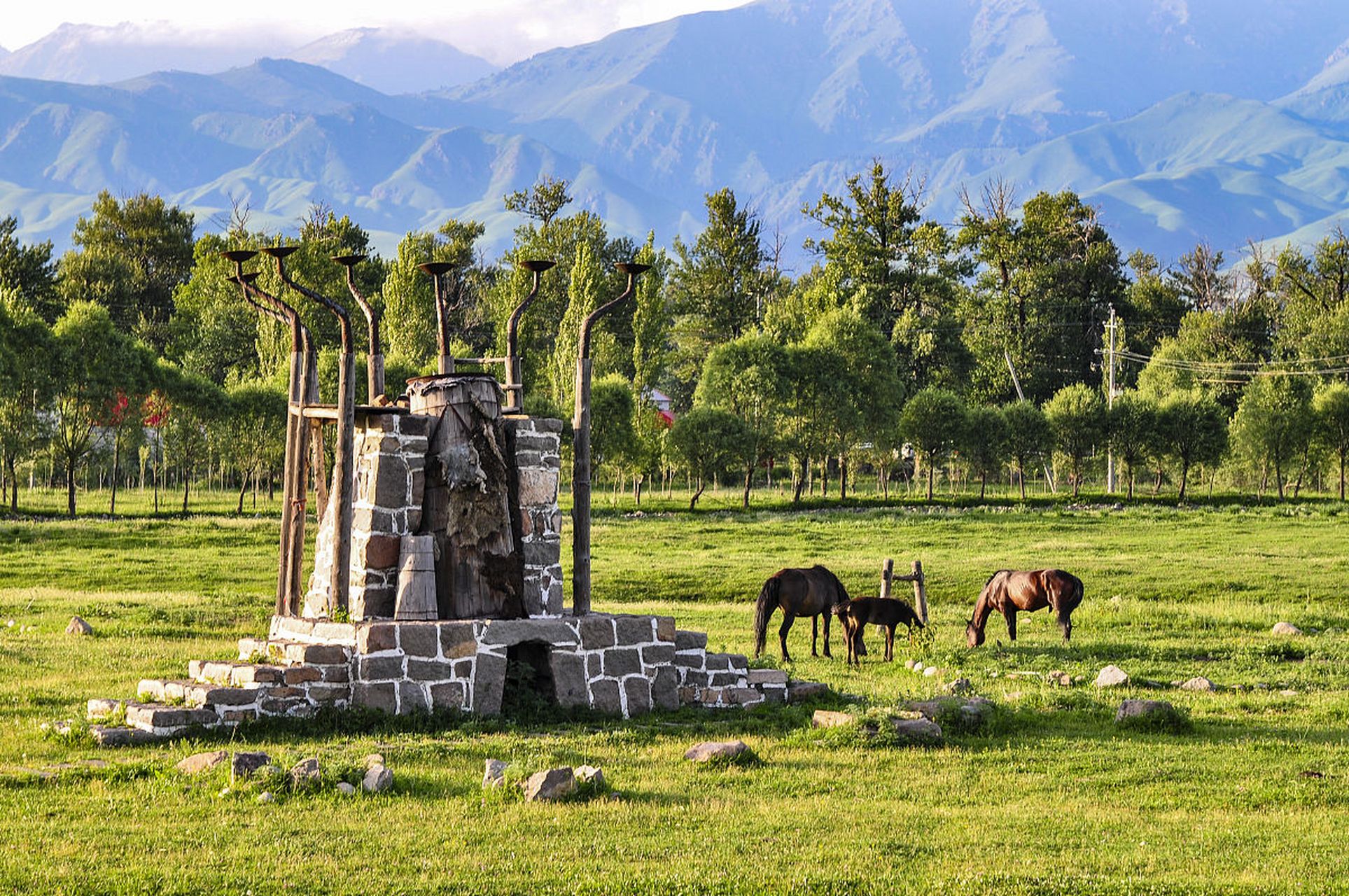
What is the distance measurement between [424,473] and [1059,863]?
1070 cm

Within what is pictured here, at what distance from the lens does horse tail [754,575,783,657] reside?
2486cm

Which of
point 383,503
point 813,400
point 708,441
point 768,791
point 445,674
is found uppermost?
point 813,400

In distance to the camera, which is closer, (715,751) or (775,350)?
(715,751)

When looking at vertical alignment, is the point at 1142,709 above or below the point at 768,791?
above

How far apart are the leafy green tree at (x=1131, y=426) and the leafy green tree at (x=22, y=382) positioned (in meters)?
46.0

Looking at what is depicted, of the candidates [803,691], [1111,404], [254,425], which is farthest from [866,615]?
[1111,404]

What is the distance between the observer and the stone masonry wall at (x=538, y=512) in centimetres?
2077

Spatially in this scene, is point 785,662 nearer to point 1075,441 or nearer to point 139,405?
point 139,405

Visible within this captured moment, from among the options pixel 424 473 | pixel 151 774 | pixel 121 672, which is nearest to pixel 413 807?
pixel 151 774

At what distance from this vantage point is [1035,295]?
3812 inches

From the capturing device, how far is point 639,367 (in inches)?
2968

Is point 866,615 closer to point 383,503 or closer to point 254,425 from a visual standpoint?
point 383,503

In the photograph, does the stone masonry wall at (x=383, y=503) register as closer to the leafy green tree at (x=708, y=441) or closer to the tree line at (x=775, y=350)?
the tree line at (x=775, y=350)

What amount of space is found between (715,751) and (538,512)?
19.2 ft
